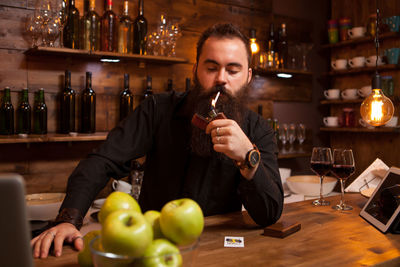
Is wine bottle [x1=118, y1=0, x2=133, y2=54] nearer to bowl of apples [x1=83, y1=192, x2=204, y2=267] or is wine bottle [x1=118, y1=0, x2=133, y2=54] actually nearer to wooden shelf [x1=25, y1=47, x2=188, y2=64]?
wooden shelf [x1=25, y1=47, x2=188, y2=64]

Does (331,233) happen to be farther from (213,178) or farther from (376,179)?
(376,179)

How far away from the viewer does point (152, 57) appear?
2494mm

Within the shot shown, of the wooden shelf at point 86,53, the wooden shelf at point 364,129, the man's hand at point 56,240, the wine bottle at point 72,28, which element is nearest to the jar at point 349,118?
the wooden shelf at point 364,129

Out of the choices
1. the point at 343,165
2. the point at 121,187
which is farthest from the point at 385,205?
the point at 121,187

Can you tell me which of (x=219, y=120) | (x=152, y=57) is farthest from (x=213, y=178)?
(x=152, y=57)

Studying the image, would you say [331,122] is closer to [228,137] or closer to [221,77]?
[221,77]

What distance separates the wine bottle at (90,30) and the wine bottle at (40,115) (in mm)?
395

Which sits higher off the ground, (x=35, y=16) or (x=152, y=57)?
(x=35, y=16)

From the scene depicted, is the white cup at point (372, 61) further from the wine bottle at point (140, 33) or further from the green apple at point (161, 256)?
the green apple at point (161, 256)

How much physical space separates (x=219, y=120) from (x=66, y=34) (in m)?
1.57

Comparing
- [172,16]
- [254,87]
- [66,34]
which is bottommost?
[254,87]

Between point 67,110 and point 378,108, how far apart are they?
177 cm

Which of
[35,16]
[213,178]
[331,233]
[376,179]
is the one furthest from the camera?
[35,16]

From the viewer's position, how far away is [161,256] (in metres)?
0.52
